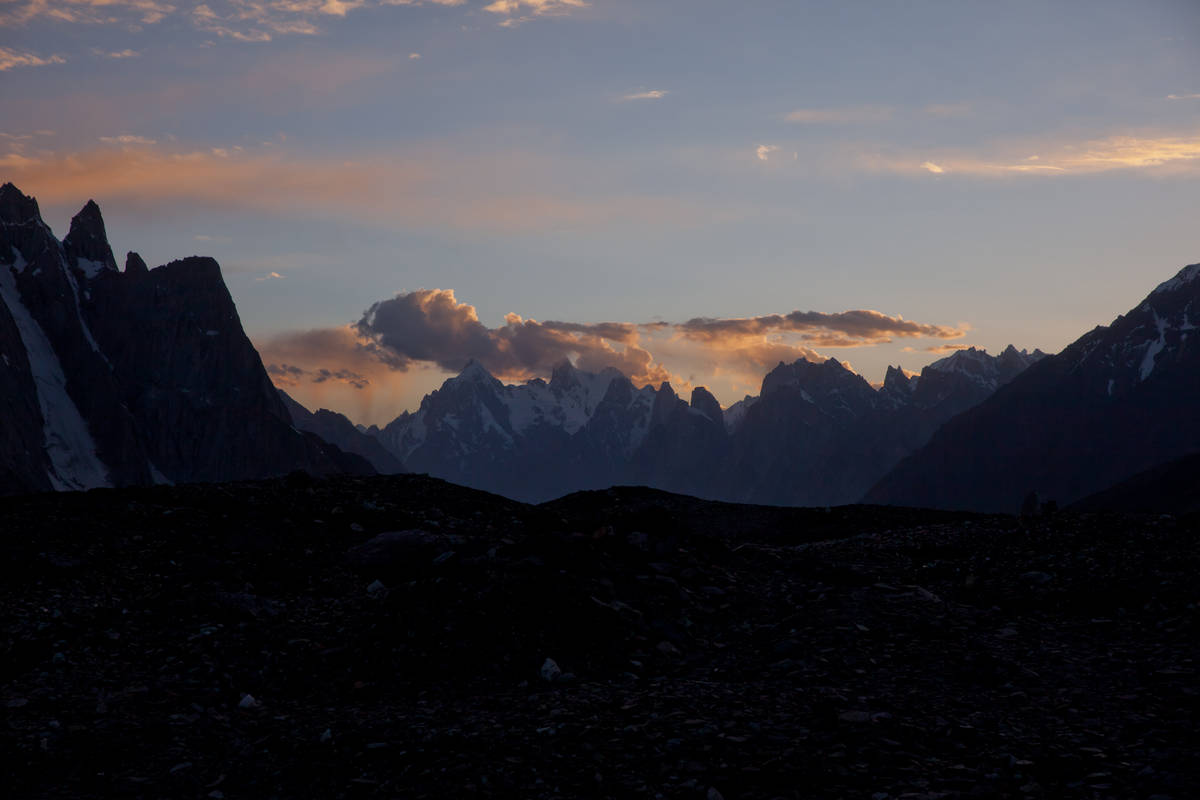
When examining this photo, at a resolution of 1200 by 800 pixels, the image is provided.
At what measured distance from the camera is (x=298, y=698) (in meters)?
13.6

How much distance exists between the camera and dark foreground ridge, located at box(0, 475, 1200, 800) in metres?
10.1

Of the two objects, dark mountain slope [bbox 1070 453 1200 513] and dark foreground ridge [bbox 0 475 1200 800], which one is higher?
dark foreground ridge [bbox 0 475 1200 800]

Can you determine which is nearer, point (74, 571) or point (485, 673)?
point (485, 673)

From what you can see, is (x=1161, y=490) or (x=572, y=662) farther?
(x=1161, y=490)

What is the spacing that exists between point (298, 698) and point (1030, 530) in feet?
70.8

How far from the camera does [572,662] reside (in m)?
14.4

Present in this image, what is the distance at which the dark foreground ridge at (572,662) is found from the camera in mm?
10141

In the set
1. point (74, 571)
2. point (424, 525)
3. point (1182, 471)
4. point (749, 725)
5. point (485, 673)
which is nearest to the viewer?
point (749, 725)

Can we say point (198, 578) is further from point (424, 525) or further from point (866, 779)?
point (866, 779)

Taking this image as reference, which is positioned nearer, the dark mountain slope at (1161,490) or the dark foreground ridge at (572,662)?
the dark foreground ridge at (572,662)

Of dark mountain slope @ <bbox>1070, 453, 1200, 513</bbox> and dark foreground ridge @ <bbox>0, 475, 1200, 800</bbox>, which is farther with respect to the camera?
dark mountain slope @ <bbox>1070, 453, 1200, 513</bbox>

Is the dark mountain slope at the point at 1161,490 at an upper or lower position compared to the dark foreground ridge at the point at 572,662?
lower

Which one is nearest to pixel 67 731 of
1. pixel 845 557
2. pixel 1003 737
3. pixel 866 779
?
pixel 866 779

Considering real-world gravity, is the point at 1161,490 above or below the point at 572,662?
below
